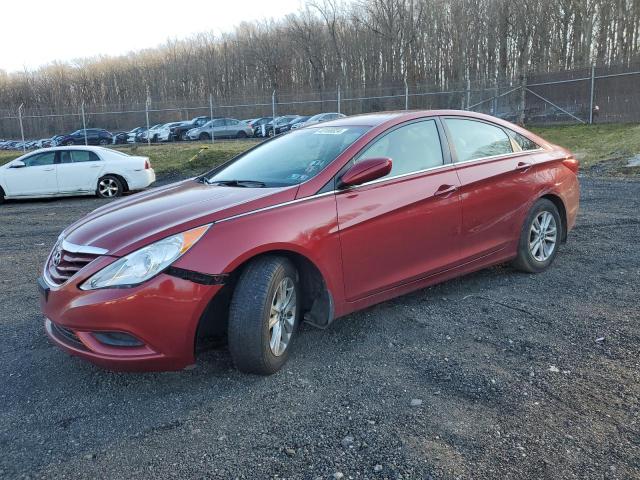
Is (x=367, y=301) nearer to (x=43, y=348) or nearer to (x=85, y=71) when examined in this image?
(x=43, y=348)

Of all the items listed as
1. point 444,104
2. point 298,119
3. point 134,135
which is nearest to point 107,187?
point 444,104

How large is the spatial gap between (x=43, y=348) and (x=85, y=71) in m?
64.2

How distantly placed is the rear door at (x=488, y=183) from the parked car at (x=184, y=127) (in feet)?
96.2

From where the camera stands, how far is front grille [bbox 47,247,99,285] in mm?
3111

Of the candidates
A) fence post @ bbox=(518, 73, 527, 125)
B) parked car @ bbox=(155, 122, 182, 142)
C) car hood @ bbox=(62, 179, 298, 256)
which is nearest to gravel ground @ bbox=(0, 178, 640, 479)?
car hood @ bbox=(62, 179, 298, 256)

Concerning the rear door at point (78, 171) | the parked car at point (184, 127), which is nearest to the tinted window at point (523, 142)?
the rear door at point (78, 171)

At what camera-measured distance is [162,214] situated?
10.9 ft

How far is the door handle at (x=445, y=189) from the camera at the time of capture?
4043mm

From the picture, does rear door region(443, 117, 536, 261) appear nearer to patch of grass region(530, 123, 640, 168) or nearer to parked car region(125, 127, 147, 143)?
patch of grass region(530, 123, 640, 168)

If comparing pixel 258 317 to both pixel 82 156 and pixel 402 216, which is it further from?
pixel 82 156

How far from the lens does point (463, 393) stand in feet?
9.82

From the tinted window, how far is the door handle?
1.21 m

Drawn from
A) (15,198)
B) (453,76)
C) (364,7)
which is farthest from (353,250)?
(364,7)

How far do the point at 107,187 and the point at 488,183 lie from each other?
1094 centimetres
